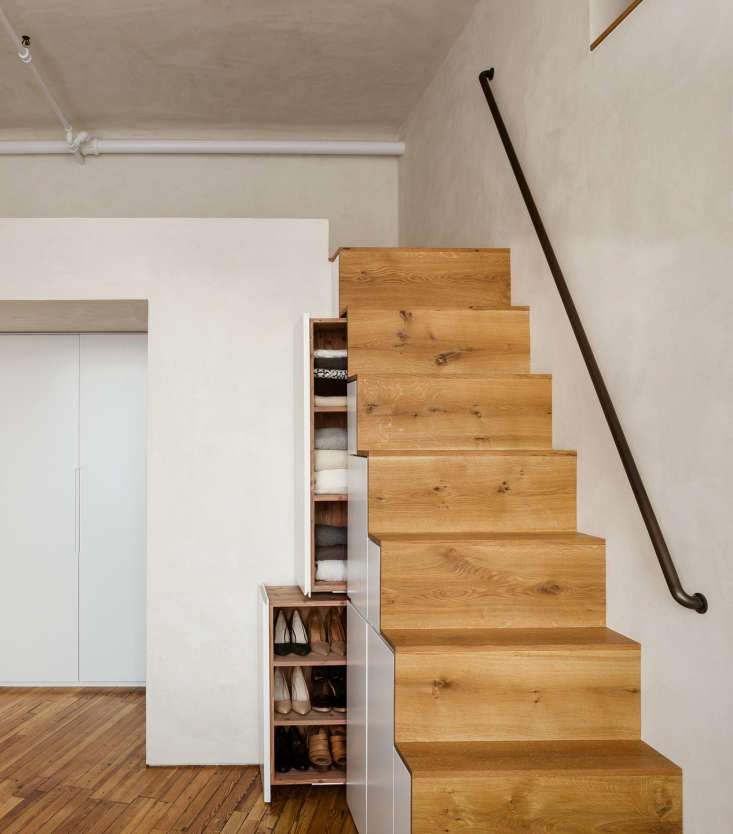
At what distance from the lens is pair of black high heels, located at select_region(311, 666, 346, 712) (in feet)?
11.0

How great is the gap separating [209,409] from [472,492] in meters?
1.50

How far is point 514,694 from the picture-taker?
7.13 feet

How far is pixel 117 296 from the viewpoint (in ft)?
12.2

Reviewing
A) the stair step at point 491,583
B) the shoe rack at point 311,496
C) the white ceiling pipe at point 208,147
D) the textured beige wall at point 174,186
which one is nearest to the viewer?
the stair step at point 491,583

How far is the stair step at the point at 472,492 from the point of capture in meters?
2.64

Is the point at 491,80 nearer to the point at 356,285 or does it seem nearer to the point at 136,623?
the point at 356,285

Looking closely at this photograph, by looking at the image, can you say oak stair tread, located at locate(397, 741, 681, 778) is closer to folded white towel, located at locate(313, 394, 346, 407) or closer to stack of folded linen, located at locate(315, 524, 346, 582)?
stack of folded linen, located at locate(315, 524, 346, 582)

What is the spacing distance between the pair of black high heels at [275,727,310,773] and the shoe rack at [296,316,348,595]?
0.61 meters

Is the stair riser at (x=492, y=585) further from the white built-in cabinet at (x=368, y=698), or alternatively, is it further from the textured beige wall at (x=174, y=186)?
the textured beige wall at (x=174, y=186)

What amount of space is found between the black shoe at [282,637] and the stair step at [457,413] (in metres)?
0.97

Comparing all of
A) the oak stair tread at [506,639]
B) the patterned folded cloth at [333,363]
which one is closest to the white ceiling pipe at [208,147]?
the patterned folded cloth at [333,363]

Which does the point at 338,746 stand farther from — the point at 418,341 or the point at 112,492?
the point at 112,492

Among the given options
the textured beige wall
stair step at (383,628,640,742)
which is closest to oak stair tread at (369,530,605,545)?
stair step at (383,628,640,742)

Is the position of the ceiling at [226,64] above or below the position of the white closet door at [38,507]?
above
